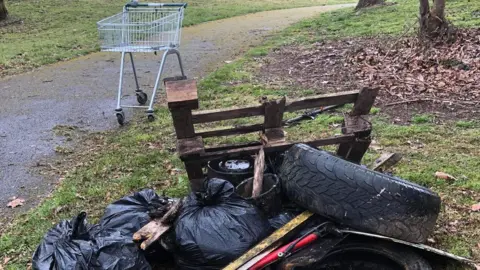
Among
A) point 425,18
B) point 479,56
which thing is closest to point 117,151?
point 479,56

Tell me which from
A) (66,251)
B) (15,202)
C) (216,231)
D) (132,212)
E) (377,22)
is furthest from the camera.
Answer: (377,22)

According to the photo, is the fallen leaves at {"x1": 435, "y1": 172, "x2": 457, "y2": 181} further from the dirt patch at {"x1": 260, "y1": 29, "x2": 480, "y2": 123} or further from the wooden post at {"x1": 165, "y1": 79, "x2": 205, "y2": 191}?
the wooden post at {"x1": 165, "y1": 79, "x2": 205, "y2": 191}

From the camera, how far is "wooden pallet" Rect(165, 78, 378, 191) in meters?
3.44

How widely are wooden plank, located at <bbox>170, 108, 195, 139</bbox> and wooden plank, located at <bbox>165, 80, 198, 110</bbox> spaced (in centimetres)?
5

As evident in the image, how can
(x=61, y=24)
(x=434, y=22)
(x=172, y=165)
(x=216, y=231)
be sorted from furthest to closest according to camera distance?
(x=61, y=24)
(x=434, y=22)
(x=172, y=165)
(x=216, y=231)

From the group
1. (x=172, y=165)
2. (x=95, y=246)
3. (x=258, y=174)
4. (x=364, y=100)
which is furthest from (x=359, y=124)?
(x=95, y=246)

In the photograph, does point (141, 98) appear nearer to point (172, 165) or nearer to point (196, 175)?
point (172, 165)

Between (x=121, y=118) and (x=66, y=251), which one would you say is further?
(x=121, y=118)

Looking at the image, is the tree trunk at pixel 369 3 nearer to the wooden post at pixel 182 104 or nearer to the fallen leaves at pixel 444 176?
the fallen leaves at pixel 444 176

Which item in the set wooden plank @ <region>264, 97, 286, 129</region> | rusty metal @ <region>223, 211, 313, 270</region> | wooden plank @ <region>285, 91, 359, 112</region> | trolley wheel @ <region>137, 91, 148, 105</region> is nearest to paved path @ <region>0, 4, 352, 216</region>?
trolley wheel @ <region>137, 91, 148, 105</region>

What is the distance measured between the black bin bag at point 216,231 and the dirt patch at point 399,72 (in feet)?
10.4

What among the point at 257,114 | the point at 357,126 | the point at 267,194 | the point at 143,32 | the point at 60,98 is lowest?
the point at 60,98

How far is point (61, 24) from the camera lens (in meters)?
15.3

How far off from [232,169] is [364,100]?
3.76ft
